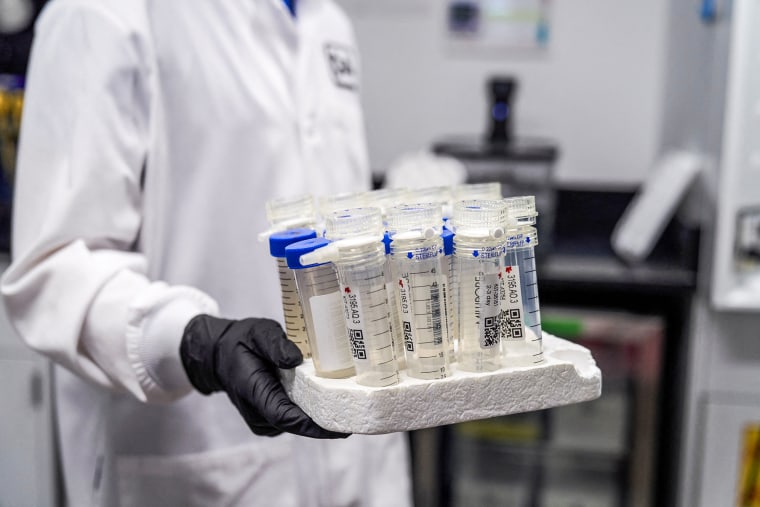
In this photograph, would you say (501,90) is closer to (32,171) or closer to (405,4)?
(405,4)

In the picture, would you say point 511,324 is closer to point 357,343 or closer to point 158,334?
point 357,343

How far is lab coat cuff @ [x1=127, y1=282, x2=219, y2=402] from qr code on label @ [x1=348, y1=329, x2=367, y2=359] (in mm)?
236

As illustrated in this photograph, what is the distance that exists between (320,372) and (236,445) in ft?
1.26

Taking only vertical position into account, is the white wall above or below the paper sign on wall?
below

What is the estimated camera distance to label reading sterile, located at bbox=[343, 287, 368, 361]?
66 centimetres

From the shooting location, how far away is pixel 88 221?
87 centimetres

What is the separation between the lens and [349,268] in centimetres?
66

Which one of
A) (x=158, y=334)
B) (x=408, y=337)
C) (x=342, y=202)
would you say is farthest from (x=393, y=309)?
(x=158, y=334)

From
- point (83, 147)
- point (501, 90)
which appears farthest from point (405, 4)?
point (83, 147)

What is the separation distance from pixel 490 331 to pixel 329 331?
159mm

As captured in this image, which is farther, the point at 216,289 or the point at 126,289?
the point at 216,289

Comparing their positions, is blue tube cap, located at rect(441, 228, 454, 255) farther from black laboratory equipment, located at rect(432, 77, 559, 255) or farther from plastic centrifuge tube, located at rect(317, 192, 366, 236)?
black laboratory equipment, located at rect(432, 77, 559, 255)

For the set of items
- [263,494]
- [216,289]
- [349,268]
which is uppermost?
[349,268]

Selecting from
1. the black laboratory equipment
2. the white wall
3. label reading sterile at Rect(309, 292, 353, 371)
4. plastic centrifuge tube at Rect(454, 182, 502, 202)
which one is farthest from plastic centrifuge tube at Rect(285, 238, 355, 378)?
the white wall
